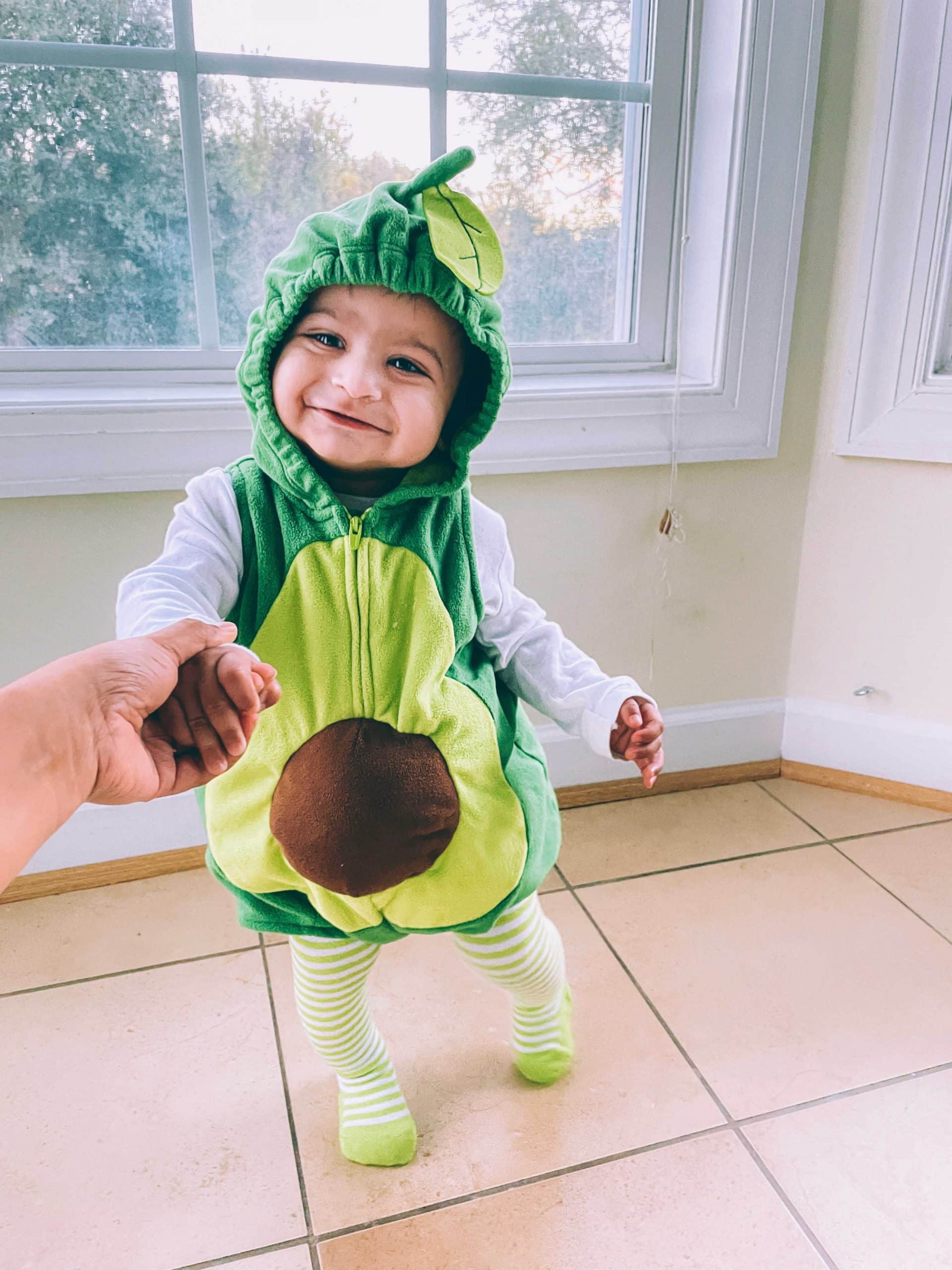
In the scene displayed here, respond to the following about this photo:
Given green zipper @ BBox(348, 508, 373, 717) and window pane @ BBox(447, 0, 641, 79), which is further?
window pane @ BBox(447, 0, 641, 79)

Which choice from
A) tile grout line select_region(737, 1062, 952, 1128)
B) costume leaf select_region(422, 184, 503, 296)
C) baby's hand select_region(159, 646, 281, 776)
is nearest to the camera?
baby's hand select_region(159, 646, 281, 776)

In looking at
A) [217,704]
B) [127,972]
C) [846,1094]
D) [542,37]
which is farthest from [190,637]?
[542,37]

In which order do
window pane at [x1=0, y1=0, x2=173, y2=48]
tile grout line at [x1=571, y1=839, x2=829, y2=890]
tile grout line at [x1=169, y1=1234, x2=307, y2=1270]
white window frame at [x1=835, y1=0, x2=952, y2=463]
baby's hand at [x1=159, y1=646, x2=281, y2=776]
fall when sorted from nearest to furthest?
baby's hand at [x1=159, y1=646, x2=281, y2=776] → tile grout line at [x1=169, y1=1234, x2=307, y2=1270] → window pane at [x1=0, y1=0, x2=173, y2=48] → white window frame at [x1=835, y1=0, x2=952, y2=463] → tile grout line at [x1=571, y1=839, x2=829, y2=890]

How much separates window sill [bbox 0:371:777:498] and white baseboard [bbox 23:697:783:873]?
44 cm

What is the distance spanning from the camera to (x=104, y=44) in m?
1.12

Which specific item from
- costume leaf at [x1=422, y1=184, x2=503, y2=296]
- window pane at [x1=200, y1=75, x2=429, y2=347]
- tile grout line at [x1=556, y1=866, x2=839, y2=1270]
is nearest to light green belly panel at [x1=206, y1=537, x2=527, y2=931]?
costume leaf at [x1=422, y1=184, x2=503, y2=296]

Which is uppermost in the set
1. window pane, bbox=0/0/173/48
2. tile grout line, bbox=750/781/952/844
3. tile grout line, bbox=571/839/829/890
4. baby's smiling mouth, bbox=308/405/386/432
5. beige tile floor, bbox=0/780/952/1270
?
window pane, bbox=0/0/173/48

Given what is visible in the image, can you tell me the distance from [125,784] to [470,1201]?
0.60 metres

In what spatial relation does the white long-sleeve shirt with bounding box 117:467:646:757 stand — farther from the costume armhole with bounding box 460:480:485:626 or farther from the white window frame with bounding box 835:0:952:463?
the white window frame with bounding box 835:0:952:463

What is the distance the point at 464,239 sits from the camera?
0.72 meters

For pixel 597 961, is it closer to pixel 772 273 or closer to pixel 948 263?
pixel 772 273

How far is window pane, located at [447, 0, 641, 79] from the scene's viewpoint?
123 centimetres

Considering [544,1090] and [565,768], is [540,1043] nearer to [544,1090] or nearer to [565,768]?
[544,1090]

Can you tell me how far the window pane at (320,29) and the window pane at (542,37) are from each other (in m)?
0.05
